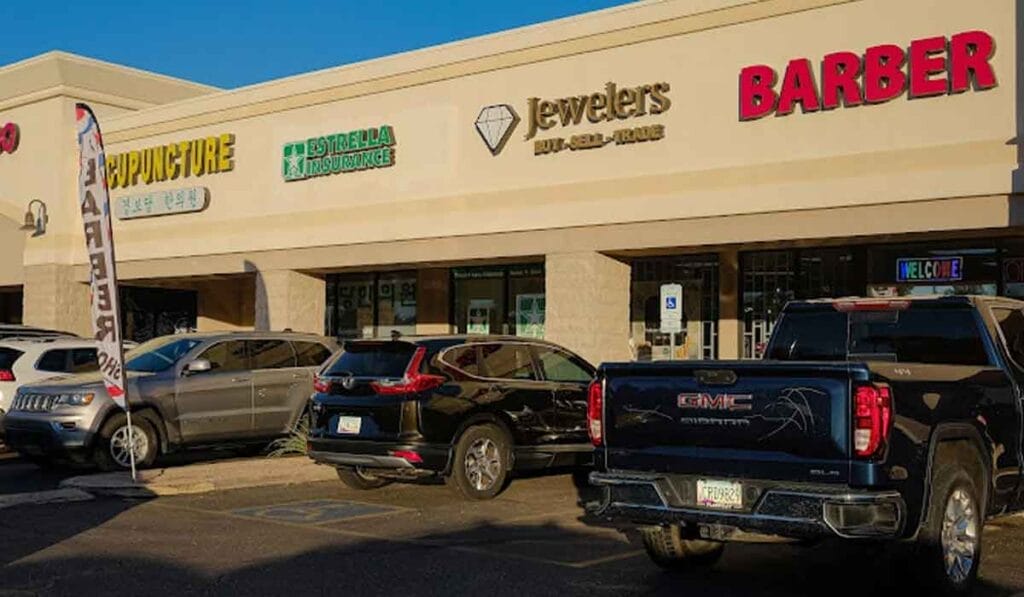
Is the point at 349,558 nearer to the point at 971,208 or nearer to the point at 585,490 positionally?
the point at 585,490

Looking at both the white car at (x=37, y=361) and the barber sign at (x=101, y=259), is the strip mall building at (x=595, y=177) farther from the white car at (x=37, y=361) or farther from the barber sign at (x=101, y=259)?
the barber sign at (x=101, y=259)

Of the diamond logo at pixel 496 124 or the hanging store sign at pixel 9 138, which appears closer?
the diamond logo at pixel 496 124

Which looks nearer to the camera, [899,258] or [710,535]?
[710,535]

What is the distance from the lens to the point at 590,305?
19.7m

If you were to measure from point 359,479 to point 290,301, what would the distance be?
12.6m

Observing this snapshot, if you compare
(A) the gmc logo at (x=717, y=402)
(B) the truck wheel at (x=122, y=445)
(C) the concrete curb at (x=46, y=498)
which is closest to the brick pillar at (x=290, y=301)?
(B) the truck wheel at (x=122, y=445)

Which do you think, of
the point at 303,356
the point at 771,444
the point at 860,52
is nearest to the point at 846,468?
the point at 771,444

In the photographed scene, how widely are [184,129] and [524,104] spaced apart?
1010 cm

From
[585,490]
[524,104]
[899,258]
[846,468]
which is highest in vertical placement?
[524,104]

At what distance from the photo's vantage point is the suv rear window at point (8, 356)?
16016 millimetres

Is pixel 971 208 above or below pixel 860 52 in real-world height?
below

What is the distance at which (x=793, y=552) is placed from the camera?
29.9ft

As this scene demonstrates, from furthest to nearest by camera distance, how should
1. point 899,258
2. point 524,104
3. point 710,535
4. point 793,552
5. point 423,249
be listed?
point 423,249, point 524,104, point 899,258, point 793,552, point 710,535

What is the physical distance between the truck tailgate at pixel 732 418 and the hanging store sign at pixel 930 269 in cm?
1121
